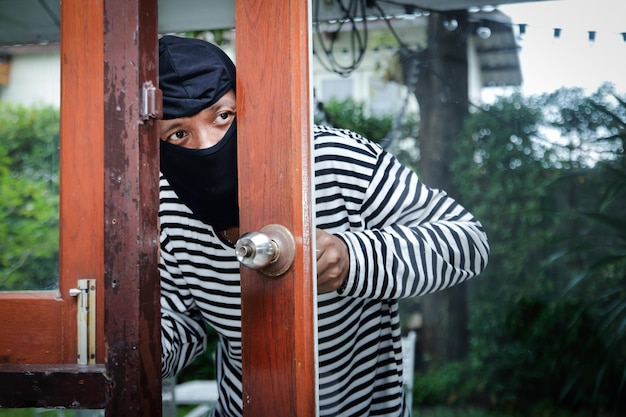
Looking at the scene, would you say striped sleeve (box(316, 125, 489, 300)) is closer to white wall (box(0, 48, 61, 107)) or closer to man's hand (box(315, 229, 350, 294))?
man's hand (box(315, 229, 350, 294))

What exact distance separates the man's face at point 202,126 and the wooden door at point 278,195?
0.25m

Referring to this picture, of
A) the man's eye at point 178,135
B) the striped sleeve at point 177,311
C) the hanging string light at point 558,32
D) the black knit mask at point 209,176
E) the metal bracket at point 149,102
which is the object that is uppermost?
the hanging string light at point 558,32

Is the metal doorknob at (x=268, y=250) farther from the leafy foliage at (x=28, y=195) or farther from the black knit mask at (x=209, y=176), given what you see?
the leafy foliage at (x=28, y=195)

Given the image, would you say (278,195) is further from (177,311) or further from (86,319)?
(177,311)

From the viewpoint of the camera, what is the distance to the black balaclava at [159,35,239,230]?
121 cm

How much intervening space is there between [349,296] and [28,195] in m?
0.90

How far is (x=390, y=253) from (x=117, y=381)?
0.56 meters

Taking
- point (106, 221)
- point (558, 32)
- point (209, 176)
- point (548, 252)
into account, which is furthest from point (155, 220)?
point (548, 252)

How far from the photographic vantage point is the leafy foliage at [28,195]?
4.63 feet

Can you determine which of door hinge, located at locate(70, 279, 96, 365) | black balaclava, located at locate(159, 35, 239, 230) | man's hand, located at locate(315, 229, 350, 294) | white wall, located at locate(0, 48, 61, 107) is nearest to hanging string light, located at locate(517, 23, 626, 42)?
black balaclava, located at locate(159, 35, 239, 230)

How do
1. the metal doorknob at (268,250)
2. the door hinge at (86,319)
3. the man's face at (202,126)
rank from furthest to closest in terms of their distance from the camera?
the man's face at (202,126), the door hinge at (86,319), the metal doorknob at (268,250)

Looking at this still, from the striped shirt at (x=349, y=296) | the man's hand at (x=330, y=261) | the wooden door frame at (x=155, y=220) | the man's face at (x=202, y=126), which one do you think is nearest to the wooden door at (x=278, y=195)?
the wooden door frame at (x=155, y=220)

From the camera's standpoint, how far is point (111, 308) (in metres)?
1.03

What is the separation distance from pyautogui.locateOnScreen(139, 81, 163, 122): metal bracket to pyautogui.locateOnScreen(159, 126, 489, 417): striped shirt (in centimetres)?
53
